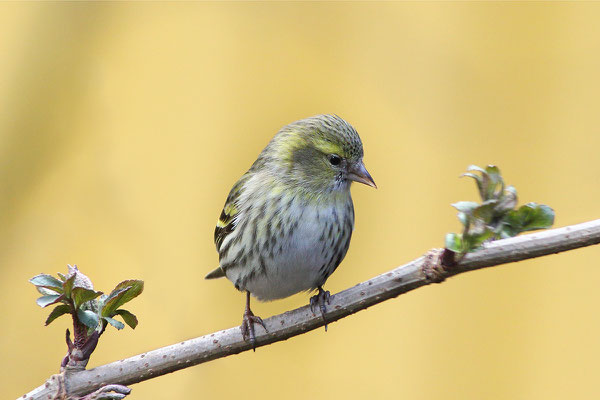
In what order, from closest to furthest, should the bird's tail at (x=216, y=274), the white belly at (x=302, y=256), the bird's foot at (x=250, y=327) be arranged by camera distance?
1. the bird's foot at (x=250, y=327)
2. the white belly at (x=302, y=256)
3. the bird's tail at (x=216, y=274)

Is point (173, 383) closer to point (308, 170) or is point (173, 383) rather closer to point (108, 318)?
point (308, 170)

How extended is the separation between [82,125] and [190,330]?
95 cm

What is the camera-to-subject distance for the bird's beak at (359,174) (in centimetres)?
220

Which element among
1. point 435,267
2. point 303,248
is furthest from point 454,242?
point 303,248

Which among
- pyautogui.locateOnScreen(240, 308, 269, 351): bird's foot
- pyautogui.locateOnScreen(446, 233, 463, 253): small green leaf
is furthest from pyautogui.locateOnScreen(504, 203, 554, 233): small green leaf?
pyautogui.locateOnScreen(240, 308, 269, 351): bird's foot

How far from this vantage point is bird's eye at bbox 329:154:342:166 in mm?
2258

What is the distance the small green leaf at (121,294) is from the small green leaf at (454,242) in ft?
1.97

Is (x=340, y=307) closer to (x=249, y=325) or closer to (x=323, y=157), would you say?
(x=249, y=325)

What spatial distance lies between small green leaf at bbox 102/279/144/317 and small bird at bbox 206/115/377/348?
75 cm

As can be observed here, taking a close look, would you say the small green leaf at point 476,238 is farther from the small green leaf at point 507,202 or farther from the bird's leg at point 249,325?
the bird's leg at point 249,325

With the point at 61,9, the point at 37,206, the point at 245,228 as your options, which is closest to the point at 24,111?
the point at 61,9

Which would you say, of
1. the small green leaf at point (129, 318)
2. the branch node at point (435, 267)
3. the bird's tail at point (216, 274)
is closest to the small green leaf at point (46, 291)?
the small green leaf at point (129, 318)

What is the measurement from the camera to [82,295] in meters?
Result: 1.34

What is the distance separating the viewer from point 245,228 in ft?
7.35
